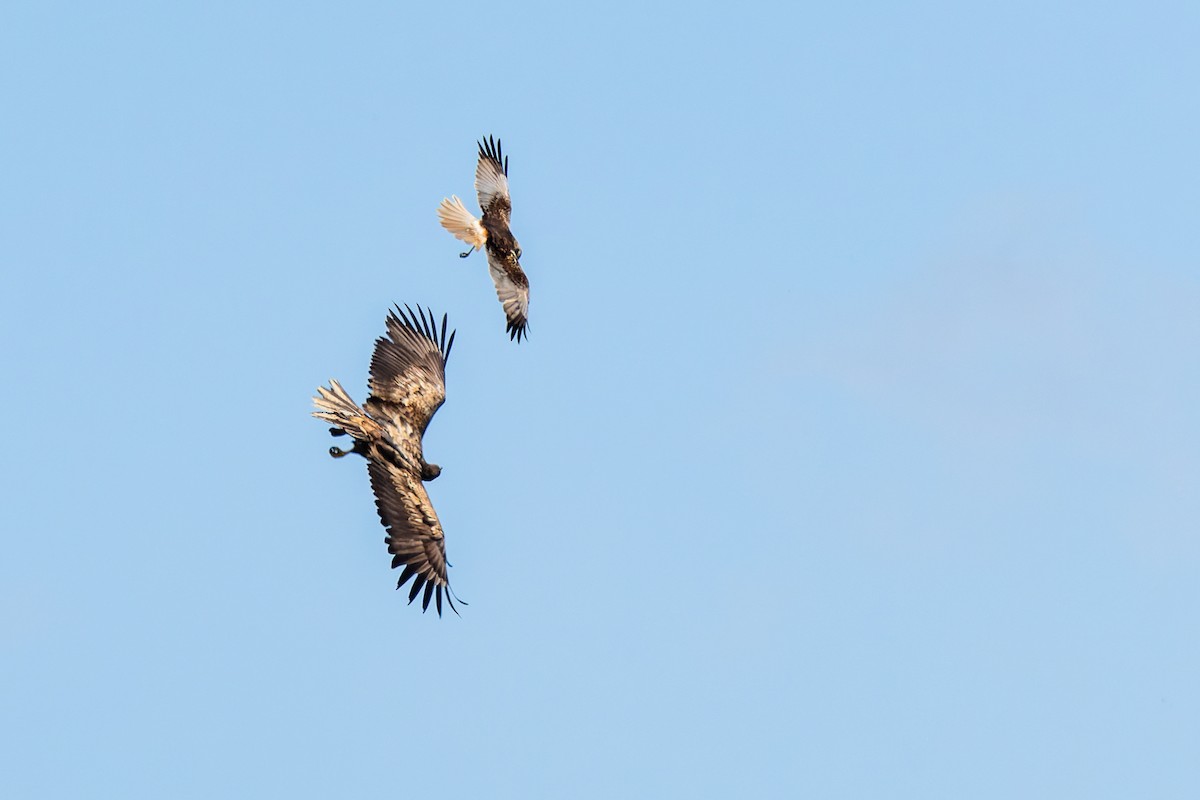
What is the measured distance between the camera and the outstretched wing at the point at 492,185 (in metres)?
39.9

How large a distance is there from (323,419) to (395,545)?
79.5 inches

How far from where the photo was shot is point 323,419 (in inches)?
1254

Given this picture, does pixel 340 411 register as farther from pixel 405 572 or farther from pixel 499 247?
pixel 499 247

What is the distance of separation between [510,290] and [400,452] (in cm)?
752

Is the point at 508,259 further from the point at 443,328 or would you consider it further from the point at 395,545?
the point at 395,545

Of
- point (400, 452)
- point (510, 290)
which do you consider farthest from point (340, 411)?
point (510, 290)

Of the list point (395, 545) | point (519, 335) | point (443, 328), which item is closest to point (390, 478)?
point (395, 545)

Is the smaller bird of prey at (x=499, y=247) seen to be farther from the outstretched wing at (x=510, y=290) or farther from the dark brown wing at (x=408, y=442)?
the dark brown wing at (x=408, y=442)

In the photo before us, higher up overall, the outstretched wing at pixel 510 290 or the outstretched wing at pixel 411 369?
the outstretched wing at pixel 510 290

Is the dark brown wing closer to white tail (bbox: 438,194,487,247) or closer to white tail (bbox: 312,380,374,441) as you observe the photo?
white tail (bbox: 312,380,374,441)

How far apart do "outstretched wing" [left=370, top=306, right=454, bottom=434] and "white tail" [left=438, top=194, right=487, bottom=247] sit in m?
4.39

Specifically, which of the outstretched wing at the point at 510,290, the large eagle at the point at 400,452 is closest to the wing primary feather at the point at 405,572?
the large eagle at the point at 400,452

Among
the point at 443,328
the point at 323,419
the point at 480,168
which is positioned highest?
the point at 480,168

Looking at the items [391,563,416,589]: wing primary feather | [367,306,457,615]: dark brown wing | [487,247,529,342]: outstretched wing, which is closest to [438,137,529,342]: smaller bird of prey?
[487,247,529,342]: outstretched wing
